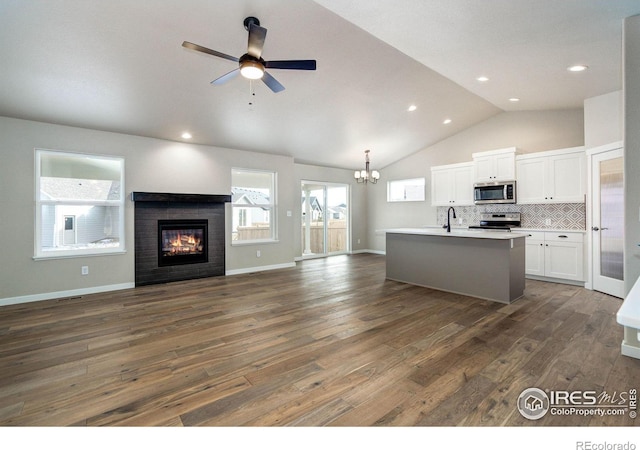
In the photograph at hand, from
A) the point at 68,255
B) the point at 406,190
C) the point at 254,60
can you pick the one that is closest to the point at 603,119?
the point at 406,190

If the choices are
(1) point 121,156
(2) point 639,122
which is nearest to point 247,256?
(1) point 121,156

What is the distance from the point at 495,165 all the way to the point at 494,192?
0.54 m

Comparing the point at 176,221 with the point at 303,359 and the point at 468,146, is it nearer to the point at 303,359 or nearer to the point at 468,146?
the point at 303,359

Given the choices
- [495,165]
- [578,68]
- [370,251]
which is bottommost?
[370,251]

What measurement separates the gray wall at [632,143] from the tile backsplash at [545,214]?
3025 millimetres

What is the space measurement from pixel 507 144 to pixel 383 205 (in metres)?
3.55

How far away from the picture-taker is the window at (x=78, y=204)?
Result: 4441mm

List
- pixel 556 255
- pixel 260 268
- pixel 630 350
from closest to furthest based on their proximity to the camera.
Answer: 1. pixel 630 350
2. pixel 556 255
3. pixel 260 268

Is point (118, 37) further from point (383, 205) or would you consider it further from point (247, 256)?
point (383, 205)

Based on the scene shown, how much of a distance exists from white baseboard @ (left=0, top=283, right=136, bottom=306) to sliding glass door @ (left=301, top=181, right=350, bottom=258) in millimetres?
4296

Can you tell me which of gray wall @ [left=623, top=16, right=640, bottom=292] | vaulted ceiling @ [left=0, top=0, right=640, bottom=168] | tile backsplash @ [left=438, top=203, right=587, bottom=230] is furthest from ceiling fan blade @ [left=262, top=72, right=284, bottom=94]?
tile backsplash @ [left=438, top=203, right=587, bottom=230]

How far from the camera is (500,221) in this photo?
5.96 metres

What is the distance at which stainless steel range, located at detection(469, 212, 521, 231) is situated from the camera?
19.0ft
